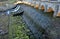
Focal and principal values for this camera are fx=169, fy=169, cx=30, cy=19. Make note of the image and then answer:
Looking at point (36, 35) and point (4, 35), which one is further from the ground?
point (4, 35)

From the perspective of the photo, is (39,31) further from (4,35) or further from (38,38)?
(4,35)

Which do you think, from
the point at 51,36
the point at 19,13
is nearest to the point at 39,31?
the point at 51,36

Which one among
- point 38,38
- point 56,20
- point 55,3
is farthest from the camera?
point 55,3

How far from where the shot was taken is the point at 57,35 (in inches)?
474

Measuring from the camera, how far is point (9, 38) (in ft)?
27.9

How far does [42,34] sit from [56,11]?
17.6ft

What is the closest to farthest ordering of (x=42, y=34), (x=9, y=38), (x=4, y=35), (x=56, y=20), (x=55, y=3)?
1. (x=9, y=38)
2. (x=4, y=35)
3. (x=42, y=34)
4. (x=56, y=20)
5. (x=55, y=3)

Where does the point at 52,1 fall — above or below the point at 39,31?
above

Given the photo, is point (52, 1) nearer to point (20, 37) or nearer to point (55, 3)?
point (55, 3)

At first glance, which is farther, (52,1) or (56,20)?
(52,1)

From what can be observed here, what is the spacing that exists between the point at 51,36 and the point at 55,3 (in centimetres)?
656

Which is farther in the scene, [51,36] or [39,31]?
[39,31]

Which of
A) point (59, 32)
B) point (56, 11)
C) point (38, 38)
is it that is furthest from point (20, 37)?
point (56, 11)

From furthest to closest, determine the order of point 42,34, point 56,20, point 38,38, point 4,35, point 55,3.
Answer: point 55,3 < point 56,20 < point 42,34 < point 38,38 < point 4,35
